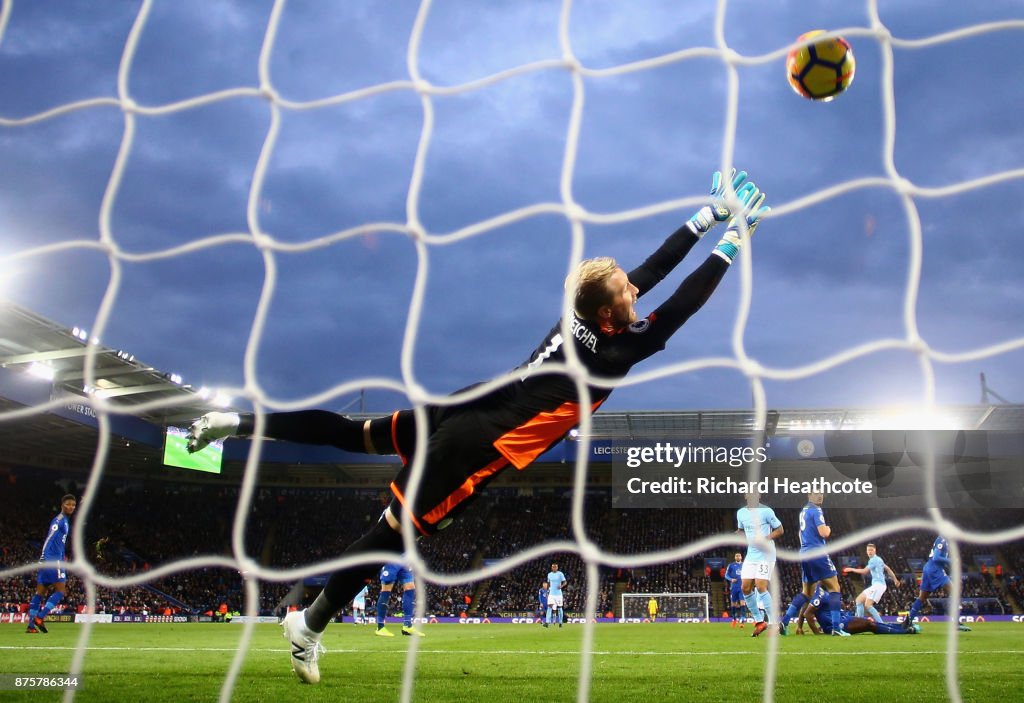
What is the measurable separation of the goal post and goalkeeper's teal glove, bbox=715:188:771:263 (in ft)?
69.2

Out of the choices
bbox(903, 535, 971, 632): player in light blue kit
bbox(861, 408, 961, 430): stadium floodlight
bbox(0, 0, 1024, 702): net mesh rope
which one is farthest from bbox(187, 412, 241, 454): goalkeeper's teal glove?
bbox(861, 408, 961, 430): stadium floodlight

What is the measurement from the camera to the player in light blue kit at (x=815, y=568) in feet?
28.0

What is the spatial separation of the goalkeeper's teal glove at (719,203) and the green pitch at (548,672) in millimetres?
2263

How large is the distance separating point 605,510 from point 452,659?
24.5 m

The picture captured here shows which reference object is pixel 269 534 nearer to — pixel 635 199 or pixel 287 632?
pixel 635 199

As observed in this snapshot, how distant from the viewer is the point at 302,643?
3816 millimetres

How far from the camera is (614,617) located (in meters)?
24.9

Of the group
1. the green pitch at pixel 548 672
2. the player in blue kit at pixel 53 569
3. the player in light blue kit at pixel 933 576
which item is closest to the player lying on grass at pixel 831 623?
the player in light blue kit at pixel 933 576

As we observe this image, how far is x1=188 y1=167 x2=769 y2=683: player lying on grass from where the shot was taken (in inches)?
129

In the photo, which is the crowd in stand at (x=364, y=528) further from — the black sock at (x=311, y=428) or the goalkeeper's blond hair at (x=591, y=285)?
the goalkeeper's blond hair at (x=591, y=285)

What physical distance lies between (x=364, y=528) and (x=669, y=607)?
1220cm

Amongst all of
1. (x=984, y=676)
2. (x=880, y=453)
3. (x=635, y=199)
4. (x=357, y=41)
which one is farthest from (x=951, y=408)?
(x=357, y=41)

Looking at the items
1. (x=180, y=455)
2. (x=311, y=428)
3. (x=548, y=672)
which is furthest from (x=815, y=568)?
(x=180, y=455)

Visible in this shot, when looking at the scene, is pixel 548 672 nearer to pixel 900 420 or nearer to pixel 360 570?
pixel 360 570
